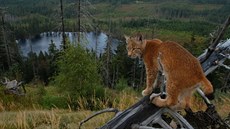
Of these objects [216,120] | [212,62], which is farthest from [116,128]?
[212,62]

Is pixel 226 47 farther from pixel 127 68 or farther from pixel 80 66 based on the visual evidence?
pixel 127 68

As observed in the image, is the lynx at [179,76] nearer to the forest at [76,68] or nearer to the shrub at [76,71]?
the forest at [76,68]

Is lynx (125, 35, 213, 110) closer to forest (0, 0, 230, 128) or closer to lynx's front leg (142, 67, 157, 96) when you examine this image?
lynx's front leg (142, 67, 157, 96)

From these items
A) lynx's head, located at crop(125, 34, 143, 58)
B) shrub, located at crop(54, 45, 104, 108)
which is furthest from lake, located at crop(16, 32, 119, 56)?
lynx's head, located at crop(125, 34, 143, 58)

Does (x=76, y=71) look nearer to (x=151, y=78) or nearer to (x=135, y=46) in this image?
(x=135, y=46)

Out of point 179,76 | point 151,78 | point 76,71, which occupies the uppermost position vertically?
point 179,76

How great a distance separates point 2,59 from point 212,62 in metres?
56.8

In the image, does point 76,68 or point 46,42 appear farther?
point 46,42

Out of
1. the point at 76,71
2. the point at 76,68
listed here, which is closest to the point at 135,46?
the point at 76,71

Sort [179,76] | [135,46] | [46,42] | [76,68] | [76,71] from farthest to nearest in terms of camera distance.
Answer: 1. [46,42]
2. [76,68]
3. [76,71]
4. [135,46]
5. [179,76]

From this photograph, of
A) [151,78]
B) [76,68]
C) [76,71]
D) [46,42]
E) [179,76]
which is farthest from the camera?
[46,42]

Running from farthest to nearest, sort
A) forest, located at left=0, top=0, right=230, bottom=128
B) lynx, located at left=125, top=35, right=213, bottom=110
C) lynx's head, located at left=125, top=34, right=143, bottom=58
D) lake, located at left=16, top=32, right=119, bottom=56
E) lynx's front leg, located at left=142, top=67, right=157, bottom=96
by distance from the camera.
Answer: lake, located at left=16, top=32, right=119, bottom=56 → forest, located at left=0, top=0, right=230, bottom=128 → lynx's head, located at left=125, top=34, right=143, bottom=58 → lynx's front leg, located at left=142, top=67, right=157, bottom=96 → lynx, located at left=125, top=35, right=213, bottom=110

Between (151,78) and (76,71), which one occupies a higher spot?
(151,78)

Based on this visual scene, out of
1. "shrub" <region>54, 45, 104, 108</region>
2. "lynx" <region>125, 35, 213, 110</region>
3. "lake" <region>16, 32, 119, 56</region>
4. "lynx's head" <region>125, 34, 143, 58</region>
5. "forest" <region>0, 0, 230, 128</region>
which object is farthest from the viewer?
"lake" <region>16, 32, 119, 56</region>
